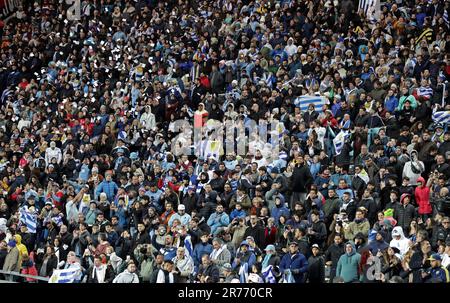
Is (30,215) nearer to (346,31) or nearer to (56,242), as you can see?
(56,242)

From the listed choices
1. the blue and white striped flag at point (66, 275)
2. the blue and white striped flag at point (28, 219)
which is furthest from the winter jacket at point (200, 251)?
the blue and white striped flag at point (28, 219)

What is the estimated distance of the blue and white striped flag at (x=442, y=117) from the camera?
25.2 meters

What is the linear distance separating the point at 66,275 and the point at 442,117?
8.03m

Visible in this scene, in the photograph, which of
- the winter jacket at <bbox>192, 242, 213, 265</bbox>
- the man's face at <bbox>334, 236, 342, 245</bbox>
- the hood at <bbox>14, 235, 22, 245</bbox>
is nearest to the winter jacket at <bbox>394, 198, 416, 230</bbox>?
the man's face at <bbox>334, 236, 342, 245</bbox>

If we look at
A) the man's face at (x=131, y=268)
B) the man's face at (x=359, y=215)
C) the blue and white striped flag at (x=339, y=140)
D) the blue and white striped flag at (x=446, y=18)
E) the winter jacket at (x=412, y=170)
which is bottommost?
the man's face at (x=131, y=268)

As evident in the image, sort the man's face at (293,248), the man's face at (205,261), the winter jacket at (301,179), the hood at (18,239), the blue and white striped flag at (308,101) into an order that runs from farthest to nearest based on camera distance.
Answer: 1. the blue and white striped flag at (308,101)
2. the hood at (18,239)
3. the winter jacket at (301,179)
4. the man's face at (205,261)
5. the man's face at (293,248)

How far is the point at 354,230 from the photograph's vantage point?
22.3m

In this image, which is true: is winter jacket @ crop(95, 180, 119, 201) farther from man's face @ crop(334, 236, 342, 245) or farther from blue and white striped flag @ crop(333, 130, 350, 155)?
man's face @ crop(334, 236, 342, 245)

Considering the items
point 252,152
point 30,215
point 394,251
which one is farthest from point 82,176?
point 394,251

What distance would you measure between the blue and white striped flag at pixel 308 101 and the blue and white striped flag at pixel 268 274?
6.43m

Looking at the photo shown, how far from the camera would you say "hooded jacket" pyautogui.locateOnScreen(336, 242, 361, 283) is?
2125 centimetres

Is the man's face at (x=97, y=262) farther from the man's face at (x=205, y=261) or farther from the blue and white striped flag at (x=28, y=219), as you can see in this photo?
the blue and white striped flag at (x=28, y=219)

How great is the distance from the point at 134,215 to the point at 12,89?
10.3 metres
